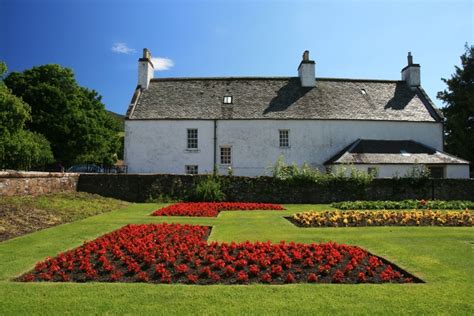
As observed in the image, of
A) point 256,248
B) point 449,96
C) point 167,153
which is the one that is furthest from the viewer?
point 449,96

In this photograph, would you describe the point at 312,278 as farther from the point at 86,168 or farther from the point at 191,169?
the point at 86,168

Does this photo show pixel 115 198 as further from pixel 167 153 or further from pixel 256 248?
pixel 256 248

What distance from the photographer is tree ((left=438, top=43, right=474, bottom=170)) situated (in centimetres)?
3647

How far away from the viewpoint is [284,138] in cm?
3183

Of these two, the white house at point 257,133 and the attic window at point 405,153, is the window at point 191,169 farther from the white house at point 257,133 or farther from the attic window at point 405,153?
the attic window at point 405,153

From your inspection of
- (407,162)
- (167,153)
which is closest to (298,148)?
(407,162)

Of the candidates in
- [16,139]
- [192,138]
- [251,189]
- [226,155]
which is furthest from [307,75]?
[16,139]

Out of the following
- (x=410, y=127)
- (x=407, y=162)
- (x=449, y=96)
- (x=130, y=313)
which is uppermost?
(x=449, y=96)

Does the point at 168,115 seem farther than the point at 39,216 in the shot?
Yes

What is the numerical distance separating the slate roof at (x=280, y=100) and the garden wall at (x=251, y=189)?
31.2ft

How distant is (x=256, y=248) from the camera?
8523mm

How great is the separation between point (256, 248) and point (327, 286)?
8.58 feet

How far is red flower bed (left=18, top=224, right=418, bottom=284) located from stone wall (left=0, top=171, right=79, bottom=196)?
8.31 meters

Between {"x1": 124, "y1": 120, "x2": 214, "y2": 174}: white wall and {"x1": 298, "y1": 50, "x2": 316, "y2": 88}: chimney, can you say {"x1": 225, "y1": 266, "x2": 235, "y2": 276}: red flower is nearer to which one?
{"x1": 124, "y1": 120, "x2": 214, "y2": 174}: white wall
